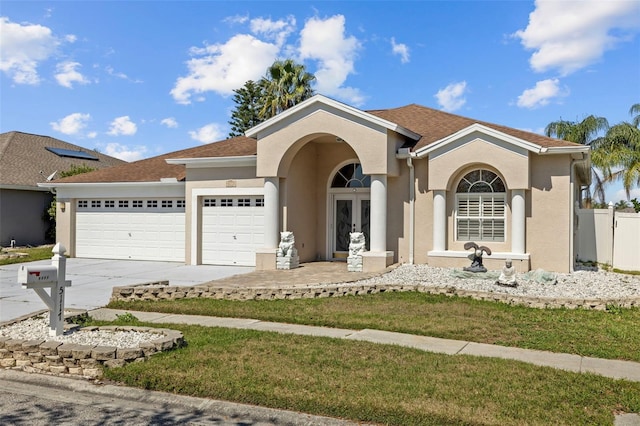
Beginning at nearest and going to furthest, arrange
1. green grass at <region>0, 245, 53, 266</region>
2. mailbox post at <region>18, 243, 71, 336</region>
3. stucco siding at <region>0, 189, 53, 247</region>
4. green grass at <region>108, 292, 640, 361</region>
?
mailbox post at <region>18, 243, 71, 336</region> → green grass at <region>108, 292, 640, 361</region> → green grass at <region>0, 245, 53, 266</region> → stucco siding at <region>0, 189, 53, 247</region>

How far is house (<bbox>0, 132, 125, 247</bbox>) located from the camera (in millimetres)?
23812

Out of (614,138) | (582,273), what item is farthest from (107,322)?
(614,138)

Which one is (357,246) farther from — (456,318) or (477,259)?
(456,318)

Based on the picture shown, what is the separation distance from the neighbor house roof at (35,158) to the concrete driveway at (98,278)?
26.1ft

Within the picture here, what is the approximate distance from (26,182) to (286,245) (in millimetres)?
16083

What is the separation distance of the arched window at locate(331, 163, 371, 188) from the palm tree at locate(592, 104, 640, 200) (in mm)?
23672

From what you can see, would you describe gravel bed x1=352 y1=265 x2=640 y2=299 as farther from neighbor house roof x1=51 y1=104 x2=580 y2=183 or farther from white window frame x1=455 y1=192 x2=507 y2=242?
neighbor house roof x1=51 y1=104 x2=580 y2=183

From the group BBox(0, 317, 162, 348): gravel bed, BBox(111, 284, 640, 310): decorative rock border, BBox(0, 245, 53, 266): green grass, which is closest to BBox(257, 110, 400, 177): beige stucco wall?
BBox(111, 284, 640, 310): decorative rock border

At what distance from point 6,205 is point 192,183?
1177cm

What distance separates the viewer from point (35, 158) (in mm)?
27406

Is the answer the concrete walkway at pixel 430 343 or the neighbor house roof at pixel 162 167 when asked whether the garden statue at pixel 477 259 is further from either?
the neighbor house roof at pixel 162 167

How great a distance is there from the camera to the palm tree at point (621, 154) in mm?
32938

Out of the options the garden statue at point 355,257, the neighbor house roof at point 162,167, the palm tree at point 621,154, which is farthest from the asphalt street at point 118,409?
the palm tree at point 621,154

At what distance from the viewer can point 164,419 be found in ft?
16.5
